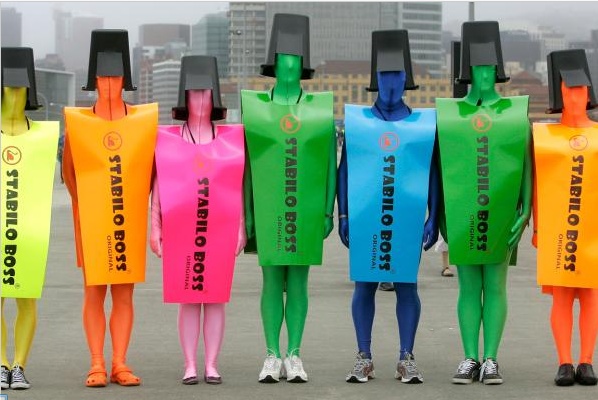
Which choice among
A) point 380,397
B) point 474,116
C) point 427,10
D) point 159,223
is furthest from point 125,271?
point 427,10

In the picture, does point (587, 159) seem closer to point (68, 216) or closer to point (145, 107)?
point (145, 107)

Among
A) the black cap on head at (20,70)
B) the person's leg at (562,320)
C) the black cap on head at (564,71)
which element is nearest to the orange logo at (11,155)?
the black cap on head at (20,70)

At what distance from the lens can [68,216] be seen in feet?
109

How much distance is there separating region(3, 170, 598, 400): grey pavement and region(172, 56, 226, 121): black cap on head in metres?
1.91

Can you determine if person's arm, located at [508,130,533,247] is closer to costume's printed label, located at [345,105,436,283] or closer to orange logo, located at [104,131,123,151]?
costume's printed label, located at [345,105,436,283]

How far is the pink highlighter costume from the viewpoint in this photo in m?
9.67

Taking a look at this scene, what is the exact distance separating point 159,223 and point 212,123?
0.80 m

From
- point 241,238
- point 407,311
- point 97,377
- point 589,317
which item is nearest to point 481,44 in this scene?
point 407,311

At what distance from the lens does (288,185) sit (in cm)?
980

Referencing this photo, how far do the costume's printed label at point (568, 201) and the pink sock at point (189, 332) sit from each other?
2.47 meters

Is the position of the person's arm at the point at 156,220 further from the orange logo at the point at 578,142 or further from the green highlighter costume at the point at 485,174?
the orange logo at the point at 578,142

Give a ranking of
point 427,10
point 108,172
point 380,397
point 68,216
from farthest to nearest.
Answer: point 427,10
point 68,216
point 108,172
point 380,397

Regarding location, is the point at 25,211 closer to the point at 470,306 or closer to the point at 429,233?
the point at 429,233

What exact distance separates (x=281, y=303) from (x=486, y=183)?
65.9 inches
